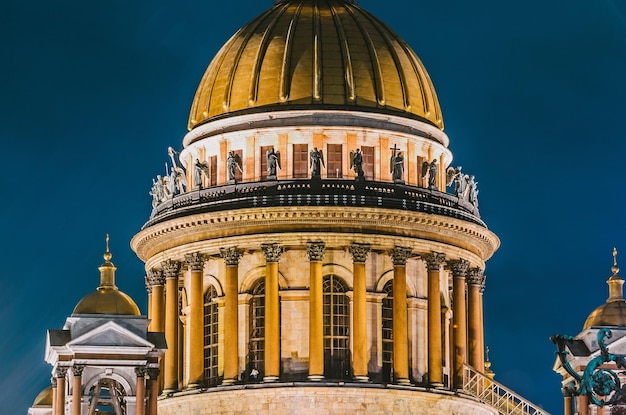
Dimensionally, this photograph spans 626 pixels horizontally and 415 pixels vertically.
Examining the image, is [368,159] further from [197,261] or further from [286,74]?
[197,261]

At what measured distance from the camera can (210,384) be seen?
112 m

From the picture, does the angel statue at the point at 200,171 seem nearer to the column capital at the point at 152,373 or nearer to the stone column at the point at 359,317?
the stone column at the point at 359,317

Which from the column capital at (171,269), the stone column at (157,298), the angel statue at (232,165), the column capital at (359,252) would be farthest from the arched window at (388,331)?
the stone column at (157,298)

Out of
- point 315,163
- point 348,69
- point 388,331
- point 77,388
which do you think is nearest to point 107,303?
point 77,388

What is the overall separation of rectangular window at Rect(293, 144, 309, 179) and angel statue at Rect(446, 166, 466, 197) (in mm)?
8176

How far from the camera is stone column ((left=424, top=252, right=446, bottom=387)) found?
111m

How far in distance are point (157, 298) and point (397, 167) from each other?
14287 mm

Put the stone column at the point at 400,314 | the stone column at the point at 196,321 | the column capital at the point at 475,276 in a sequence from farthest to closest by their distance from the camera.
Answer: the column capital at the point at 475,276 → the stone column at the point at 196,321 → the stone column at the point at 400,314

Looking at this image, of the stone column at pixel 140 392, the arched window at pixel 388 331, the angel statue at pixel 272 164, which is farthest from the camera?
the arched window at pixel 388 331

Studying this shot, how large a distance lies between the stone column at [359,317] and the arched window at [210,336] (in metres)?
7.32

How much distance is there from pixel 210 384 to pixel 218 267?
5.82 m

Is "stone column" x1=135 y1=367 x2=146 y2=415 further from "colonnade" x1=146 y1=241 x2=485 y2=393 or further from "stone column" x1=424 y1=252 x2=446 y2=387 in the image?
"stone column" x1=424 y1=252 x2=446 y2=387

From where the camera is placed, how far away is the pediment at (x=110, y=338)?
3770 inches

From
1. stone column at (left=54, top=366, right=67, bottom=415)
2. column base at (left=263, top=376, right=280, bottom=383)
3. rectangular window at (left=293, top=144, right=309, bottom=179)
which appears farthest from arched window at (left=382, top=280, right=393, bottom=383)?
stone column at (left=54, top=366, right=67, bottom=415)
